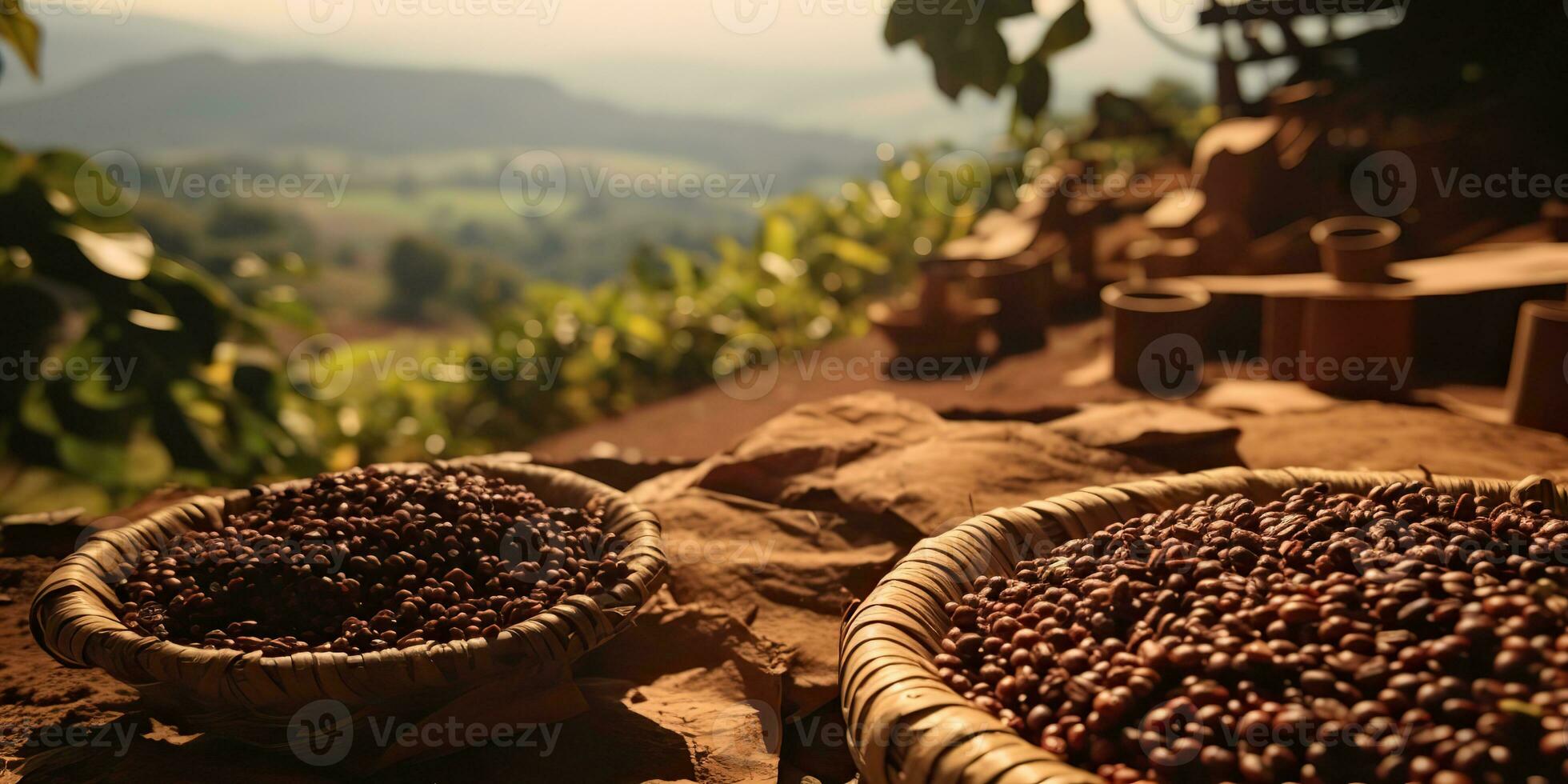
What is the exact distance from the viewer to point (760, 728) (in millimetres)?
2127

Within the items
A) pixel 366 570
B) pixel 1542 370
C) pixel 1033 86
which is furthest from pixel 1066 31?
pixel 1542 370

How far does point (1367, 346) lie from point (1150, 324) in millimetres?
913

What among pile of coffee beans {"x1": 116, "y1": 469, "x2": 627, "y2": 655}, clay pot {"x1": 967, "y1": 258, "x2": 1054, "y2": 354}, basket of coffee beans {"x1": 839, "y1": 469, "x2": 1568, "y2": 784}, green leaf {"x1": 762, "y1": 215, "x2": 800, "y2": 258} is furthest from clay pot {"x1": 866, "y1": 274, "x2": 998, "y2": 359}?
basket of coffee beans {"x1": 839, "y1": 469, "x2": 1568, "y2": 784}

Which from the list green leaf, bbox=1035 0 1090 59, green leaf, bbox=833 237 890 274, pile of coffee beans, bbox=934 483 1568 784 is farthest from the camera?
green leaf, bbox=833 237 890 274

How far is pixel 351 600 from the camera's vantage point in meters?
2.04

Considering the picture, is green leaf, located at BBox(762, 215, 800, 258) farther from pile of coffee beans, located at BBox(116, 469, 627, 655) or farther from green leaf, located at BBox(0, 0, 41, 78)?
pile of coffee beans, located at BBox(116, 469, 627, 655)

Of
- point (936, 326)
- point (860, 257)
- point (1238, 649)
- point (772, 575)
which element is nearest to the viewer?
point (1238, 649)

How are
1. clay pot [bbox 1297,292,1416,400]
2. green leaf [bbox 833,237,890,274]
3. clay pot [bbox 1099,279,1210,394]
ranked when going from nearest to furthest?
clay pot [bbox 1297,292,1416,400] → clay pot [bbox 1099,279,1210,394] → green leaf [bbox 833,237,890,274]

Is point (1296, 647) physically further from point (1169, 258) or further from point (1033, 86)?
point (1169, 258)

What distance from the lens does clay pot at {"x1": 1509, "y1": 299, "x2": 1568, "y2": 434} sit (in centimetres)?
Answer: 309

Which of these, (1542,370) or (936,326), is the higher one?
(1542,370)

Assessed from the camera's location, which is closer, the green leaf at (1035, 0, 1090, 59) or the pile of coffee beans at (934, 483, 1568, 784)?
the pile of coffee beans at (934, 483, 1568, 784)

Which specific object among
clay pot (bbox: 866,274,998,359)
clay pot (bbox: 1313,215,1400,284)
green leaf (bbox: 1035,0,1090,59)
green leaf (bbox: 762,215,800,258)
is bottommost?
clay pot (bbox: 866,274,998,359)

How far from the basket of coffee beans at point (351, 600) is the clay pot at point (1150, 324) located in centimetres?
290
